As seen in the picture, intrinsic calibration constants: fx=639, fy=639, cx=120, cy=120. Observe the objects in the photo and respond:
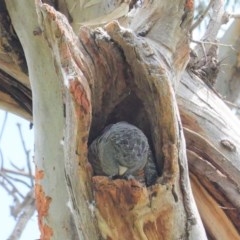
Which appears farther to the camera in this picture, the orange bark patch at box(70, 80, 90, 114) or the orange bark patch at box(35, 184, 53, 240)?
the orange bark patch at box(35, 184, 53, 240)

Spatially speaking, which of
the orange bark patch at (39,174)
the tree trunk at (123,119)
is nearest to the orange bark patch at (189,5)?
the tree trunk at (123,119)

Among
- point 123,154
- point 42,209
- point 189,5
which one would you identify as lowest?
point 42,209

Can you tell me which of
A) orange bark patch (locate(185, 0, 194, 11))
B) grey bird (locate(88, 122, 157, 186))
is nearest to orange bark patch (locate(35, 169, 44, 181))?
grey bird (locate(88, 122, 157, 186))

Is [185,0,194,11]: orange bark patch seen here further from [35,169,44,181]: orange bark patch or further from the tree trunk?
[35,169,44,181]: orange bark patch

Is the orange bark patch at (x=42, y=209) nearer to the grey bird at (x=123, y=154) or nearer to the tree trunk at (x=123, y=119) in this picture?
the tree trunk at (x=123, y=119)

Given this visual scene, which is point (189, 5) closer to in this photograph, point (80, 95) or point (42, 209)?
point (80, 95)

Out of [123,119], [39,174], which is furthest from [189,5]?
[39,174]

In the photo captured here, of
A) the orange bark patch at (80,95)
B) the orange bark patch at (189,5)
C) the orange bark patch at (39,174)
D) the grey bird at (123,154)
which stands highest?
the orange bark patch at (189,5)
